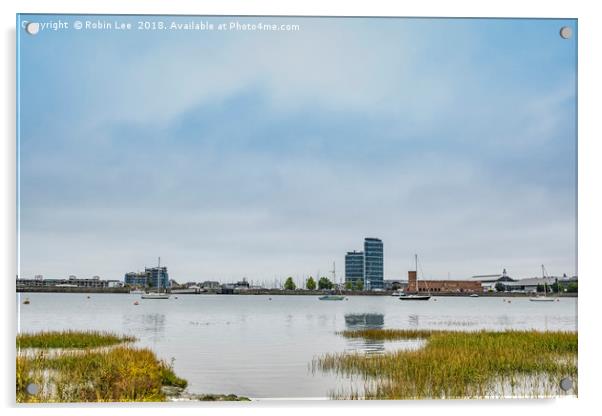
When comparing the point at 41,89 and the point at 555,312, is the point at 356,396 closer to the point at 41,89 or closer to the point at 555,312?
the point at 555,312

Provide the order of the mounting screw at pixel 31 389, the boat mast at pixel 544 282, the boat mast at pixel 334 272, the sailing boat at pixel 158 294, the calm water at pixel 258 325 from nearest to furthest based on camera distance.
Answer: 1. the mounting screw at pixel 31 389
2. the calm water at pixel 258 325
3. the boat mast at pixel 544 282
4. the sailing boat at pixel 158 294
5. the boat mast at pixel 334 272

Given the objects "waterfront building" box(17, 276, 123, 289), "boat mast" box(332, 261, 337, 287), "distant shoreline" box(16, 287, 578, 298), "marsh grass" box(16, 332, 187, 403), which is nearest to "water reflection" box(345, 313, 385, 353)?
"distant shoreline" box(16, 287, 578, 298)

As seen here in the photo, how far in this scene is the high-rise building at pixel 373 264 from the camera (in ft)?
34.5

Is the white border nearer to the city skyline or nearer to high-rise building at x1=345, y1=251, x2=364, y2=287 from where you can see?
the city skyline

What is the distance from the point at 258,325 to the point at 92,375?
436 centimetres

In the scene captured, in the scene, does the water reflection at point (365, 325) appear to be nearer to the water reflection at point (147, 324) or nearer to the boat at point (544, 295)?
the boat at point (544, 295)

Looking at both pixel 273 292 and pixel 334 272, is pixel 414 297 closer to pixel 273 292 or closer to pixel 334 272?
pixel 334 272

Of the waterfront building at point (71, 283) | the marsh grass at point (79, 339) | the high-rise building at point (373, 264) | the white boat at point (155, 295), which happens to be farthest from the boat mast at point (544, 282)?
the waterfront building at point (71, 283)

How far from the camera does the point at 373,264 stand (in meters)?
10.7

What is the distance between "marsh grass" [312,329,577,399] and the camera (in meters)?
8.23

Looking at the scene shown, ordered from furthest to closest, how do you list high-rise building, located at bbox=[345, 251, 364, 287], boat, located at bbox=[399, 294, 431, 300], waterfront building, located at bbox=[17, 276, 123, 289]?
high-rise building, located at bbox=[345, 251, 364, 287] < boat, located at bbox=[399, 294, 431, 300] < waterfront building, located at bbox=[17, 276, 123, 289]

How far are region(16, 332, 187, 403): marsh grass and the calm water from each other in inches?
11.8

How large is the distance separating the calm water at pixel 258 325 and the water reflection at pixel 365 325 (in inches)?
1.2

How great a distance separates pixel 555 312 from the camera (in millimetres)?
8719
